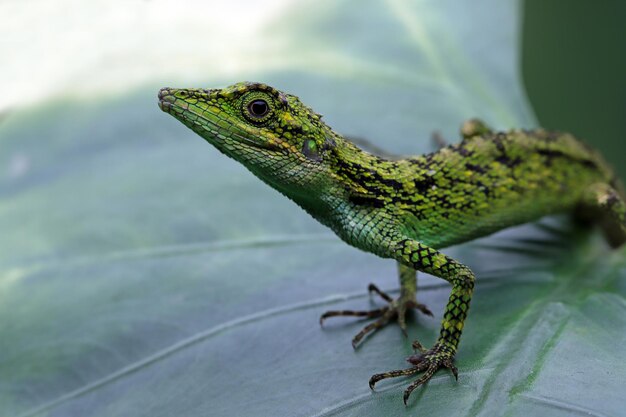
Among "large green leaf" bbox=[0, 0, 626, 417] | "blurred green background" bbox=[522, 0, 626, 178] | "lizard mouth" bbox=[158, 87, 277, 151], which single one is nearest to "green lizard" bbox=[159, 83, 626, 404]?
"lizard mouth" bbox=[158, 87, 277, 151]

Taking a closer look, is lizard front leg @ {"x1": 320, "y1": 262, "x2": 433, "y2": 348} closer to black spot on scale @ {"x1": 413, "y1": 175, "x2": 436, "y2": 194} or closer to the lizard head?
black spot on scale @ {"x1": 413, "y1": 175, "x2": 436, "y2": 194}

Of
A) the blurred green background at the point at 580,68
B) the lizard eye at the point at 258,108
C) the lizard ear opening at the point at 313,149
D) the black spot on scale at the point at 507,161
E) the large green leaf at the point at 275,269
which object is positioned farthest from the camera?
the blurred green background at the point at 580,68

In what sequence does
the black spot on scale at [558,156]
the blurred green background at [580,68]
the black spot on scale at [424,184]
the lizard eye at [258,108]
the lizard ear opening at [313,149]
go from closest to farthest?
the lizard eye at [258,108]
the lizard ear opening at [313,149]
the black spot on scale at [424,184]
the black spot on scale at [558,156]
the blurred green background at [580,68]

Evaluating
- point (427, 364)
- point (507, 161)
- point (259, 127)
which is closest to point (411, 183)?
point (507, 161)

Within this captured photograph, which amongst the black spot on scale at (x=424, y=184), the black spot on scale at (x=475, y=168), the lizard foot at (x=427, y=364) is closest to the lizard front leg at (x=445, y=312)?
the lizard foot at (x=427, y=364)

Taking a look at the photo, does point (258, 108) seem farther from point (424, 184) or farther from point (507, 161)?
point (507, 161)

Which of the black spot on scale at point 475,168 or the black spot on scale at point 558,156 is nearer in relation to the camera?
the black spot on scale at point 475,168

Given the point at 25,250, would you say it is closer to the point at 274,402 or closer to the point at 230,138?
the point at 230,138

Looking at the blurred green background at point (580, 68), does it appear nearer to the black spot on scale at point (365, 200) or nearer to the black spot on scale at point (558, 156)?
the black spot on scale at point (558, 156)
